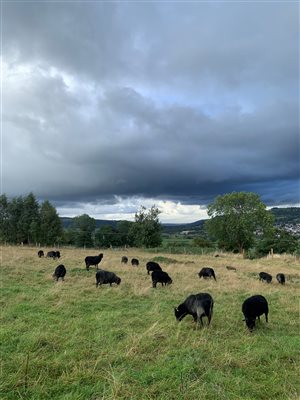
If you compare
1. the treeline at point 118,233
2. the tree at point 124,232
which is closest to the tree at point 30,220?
the treeline at point 118,233

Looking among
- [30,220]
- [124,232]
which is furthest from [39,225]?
[124,232]

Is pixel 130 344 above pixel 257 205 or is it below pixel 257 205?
below

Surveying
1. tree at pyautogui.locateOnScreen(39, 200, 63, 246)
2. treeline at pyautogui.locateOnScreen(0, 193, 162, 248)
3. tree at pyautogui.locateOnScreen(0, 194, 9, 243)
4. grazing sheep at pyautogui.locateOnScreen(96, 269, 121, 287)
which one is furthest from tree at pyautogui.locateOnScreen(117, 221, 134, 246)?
grazing sheep at pyautogui.locateOnScreen(96, 269, 121, 287)

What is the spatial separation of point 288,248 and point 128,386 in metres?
72.3

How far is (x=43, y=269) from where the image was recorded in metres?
22.0

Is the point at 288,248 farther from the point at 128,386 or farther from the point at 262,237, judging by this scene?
the point at 128,386

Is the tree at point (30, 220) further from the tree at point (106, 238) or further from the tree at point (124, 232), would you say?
the tree at point (124, 232)

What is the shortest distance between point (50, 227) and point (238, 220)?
4569 centimetres

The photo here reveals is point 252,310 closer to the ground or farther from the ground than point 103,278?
closer to the ground

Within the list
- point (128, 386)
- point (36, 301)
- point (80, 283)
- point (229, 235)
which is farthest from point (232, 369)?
point (229, 235)

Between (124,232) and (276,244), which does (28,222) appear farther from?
(276,244)

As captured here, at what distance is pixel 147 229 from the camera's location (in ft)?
240

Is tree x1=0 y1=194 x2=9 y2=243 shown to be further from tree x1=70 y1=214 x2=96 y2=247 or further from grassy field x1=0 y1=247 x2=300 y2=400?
grassy field x1=0 y1=247 x2=300 y2=400

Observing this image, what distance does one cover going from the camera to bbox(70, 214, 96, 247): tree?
94.1 m
